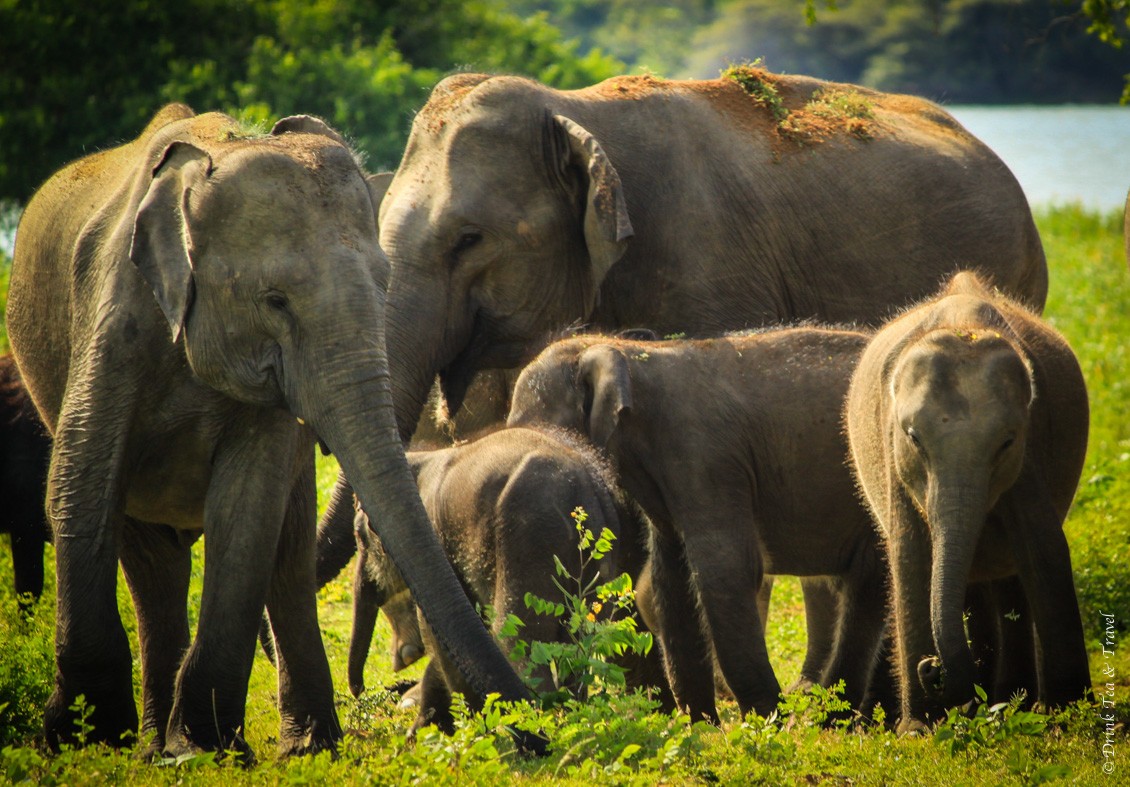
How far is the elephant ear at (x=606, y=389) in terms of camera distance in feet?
23.2

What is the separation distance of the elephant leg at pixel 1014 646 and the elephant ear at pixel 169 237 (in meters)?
3.52

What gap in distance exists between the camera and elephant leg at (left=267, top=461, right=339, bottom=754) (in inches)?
257

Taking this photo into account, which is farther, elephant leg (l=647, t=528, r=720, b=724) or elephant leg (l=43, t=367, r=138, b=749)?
elephant leg (l=647, t=528, r=720, b=724)

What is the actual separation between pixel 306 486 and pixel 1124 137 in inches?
1972

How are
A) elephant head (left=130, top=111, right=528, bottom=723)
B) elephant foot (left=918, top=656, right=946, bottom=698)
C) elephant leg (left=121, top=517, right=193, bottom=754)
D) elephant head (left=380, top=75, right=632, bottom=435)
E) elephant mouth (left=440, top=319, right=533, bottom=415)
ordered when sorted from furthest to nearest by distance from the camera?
elephant mouth (left=440, top=319, right=533, bottom=415)
elephant head (left=380, top=75, right=632, bottom=435)
elephant leg (left=121, top=517, right=193, bottom=754)
elephant foot (left=918, top=656, right=946, bottom=698)
elephant head (left=130, top=111, right=528, bottom=723)

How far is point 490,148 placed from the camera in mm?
8164

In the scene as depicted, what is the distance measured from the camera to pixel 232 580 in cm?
598

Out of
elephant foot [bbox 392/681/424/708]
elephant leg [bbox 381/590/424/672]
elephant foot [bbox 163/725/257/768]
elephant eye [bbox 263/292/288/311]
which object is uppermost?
elephant eye [bbox 263/292/288/311]

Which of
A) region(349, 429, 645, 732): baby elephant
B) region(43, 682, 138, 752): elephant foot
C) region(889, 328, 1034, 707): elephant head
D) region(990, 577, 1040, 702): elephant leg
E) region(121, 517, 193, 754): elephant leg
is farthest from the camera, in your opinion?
region(121, 517, 193, 754): elephant leg

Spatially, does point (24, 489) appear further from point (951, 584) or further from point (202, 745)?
point (951, 584)

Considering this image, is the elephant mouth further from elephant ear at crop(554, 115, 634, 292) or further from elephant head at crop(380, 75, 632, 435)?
elephant ear at crop(554, 115, 634, 292)

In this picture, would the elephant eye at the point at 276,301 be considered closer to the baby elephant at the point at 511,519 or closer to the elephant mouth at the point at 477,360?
the baby elephant at the point at 511,519

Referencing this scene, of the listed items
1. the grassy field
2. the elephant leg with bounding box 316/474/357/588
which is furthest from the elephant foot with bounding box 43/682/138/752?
the elephant leg with bounding box 316/474/357/588

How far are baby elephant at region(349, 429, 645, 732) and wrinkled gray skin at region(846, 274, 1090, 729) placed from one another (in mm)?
1171
